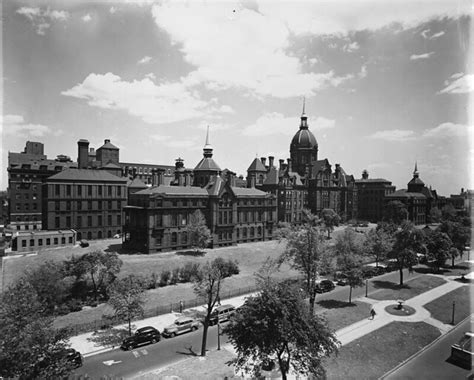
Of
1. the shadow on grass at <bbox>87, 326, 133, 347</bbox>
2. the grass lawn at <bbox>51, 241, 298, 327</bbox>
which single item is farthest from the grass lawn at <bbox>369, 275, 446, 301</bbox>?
the shadow on grass at <bbox>87, 326, 133, 347</bbox>

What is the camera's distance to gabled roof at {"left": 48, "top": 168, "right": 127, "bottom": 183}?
65062 millimetres

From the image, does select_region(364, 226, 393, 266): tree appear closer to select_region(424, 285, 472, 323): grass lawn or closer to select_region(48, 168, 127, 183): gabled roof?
select_region(424, 285, 472, 323): grass lawn

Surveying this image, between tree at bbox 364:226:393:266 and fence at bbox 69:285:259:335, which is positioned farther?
tree at bbox 364:226:393:266

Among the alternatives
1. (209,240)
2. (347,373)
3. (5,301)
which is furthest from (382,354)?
(209,240)

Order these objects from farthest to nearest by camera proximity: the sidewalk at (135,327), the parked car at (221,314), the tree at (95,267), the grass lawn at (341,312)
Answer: the tree at (95,267), the grass lawn at (341,312), the parked car at (221,314), the sidewalk at (135,327)

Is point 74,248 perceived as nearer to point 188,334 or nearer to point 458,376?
point 188,334

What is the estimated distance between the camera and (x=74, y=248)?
188 feet

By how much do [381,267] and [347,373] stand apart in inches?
1500

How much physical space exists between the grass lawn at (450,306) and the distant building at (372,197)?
77453 millimetres

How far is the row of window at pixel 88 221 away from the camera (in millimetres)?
64312

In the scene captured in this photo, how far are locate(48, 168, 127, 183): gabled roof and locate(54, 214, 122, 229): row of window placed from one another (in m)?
8.79

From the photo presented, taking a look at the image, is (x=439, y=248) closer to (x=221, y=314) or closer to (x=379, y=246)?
(x=379, y=246)

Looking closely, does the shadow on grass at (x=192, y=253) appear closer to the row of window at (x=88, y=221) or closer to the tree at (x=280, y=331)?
the row of window at (x=88, y=221)

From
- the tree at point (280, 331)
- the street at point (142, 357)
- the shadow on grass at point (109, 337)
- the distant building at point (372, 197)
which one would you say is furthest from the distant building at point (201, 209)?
the distant building at point (372, 197)
